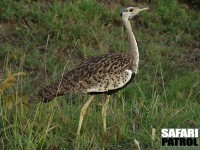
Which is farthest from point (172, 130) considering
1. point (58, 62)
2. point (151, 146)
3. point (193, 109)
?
point (58, 62)

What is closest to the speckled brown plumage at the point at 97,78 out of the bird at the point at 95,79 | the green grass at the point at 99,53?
the bird at the point at 95,79

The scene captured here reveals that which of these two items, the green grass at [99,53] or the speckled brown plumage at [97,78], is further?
the green grass at [99,53]

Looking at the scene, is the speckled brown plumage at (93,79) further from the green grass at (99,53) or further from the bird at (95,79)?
the green grass at (99,53)

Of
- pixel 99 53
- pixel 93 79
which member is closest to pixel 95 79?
pixel 93 79

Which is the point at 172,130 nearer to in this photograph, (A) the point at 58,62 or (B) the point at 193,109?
(B) the point at 193,109

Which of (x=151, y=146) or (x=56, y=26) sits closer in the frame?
(x=151, y=146)

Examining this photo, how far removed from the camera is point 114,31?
708 centimetres

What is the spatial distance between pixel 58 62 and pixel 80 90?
7.53 feet

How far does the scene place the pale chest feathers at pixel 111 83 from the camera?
413cm

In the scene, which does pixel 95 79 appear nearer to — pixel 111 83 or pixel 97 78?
pixel 97 78

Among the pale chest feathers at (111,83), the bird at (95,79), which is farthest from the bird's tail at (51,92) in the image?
the pale chest feathers at (111,83)

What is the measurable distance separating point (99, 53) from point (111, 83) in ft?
7.98

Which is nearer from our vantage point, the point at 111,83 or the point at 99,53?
the point at 111,83

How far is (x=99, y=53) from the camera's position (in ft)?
21.5
